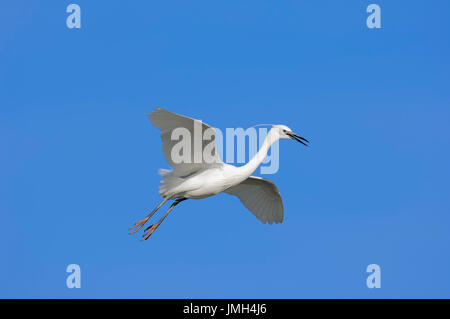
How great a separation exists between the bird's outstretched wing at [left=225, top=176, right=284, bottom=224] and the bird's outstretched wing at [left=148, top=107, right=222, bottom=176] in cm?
293

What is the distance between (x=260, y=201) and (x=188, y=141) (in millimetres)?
4415

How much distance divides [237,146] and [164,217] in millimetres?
Result: 2761

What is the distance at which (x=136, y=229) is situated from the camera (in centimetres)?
1761

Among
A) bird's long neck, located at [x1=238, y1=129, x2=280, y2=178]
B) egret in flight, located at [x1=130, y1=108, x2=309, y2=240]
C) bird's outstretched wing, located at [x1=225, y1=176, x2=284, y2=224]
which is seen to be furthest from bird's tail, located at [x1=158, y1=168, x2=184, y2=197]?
bird's outstretched wing, located at [x1=225, y1=176, x2=284, y2=224]

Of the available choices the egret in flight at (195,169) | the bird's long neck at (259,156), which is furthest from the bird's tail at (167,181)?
the bird's long neck at (259,156)

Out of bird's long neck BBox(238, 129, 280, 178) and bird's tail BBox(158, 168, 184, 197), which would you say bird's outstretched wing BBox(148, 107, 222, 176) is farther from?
bird's long neck BBox(238, 129, 280, 178)

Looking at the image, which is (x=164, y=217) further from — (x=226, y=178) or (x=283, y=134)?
(x=283, y=134)

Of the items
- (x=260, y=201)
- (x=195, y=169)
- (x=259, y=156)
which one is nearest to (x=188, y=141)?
(x=195, y=169)

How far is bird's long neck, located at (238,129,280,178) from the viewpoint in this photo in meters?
17.8

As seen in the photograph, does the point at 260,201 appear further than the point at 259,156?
Yes

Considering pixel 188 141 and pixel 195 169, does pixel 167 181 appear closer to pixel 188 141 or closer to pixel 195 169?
pixel 195 169

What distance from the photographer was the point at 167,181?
17688 mm

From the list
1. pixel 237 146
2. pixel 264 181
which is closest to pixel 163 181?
pixel 237 146
